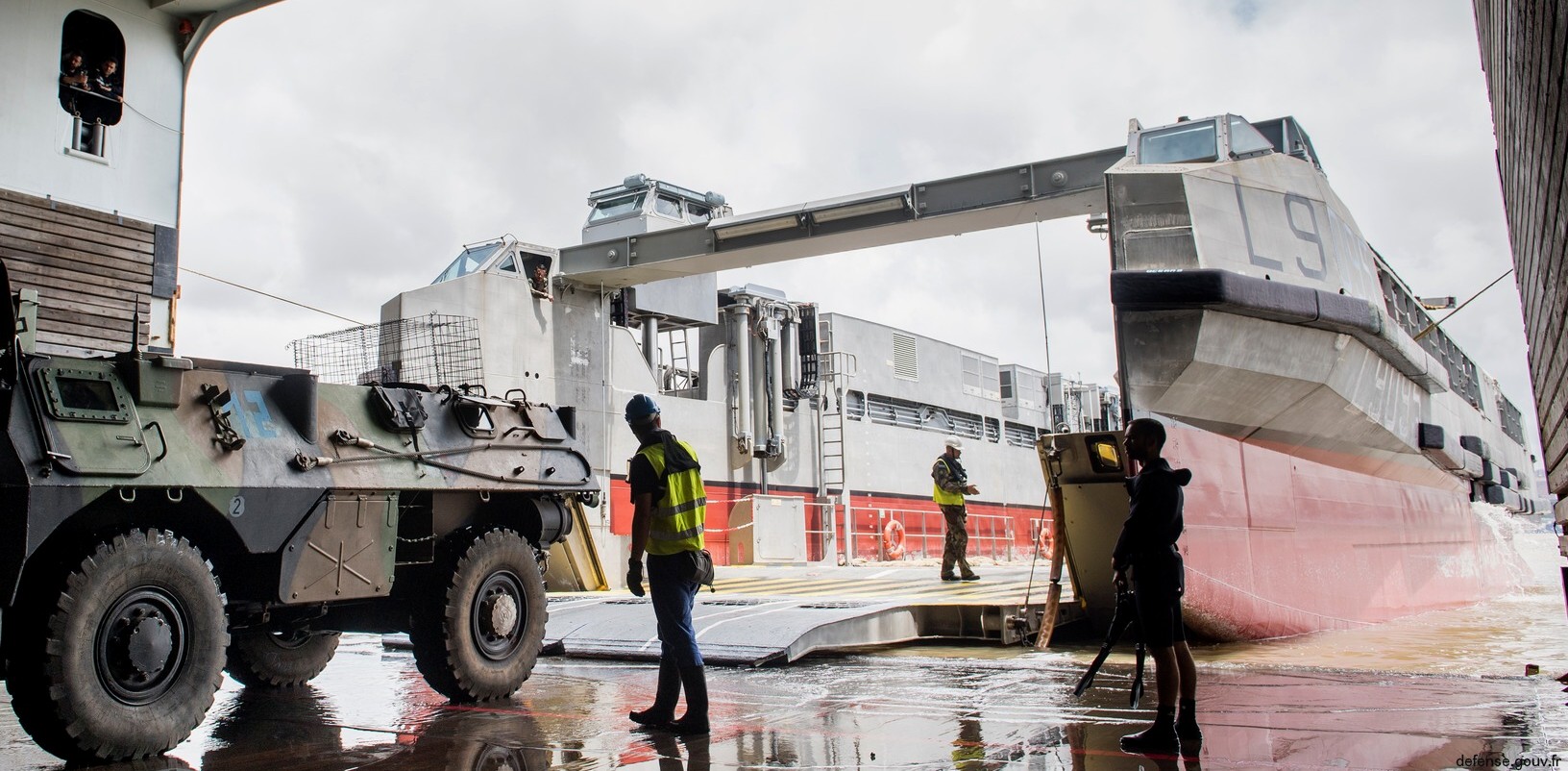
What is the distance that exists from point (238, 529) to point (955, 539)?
29.3 ft

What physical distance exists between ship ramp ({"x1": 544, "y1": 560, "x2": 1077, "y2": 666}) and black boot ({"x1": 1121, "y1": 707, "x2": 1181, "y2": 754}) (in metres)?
3.49

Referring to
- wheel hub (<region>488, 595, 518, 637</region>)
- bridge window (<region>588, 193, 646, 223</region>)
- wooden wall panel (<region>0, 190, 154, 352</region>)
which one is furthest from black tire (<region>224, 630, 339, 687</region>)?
bridge window (<region>588, 193, 646, 223</region>)

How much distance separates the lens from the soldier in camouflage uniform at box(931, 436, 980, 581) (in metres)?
12.1

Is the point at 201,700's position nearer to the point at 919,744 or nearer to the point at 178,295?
the point at 919,744

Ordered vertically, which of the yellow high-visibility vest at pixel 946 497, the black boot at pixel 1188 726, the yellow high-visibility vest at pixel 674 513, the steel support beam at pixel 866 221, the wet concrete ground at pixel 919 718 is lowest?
the wet concrete ground at pixel 919 718

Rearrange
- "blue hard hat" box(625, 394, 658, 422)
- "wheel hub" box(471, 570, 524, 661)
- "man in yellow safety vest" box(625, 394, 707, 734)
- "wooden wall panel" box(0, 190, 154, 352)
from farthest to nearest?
"wooden wall panel" box(0, 190, 154, 352)
"wheel hub" box(471, 570, 524, 661)
"blue hard hat" box(625, 394, 658, 422)
"man in yellow safety vest" box(625, 394, 707, 734)

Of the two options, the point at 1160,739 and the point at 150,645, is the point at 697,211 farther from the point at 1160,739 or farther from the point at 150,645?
Answer: the point at 1160,739

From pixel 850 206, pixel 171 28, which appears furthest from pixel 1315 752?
pixel 171 28

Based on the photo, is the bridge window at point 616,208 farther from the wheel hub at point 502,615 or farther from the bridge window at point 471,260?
the wheel hub at point 502,615

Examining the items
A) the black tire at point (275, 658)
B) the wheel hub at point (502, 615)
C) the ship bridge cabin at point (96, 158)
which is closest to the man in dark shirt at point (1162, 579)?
the wheel hub at point (502, 615)

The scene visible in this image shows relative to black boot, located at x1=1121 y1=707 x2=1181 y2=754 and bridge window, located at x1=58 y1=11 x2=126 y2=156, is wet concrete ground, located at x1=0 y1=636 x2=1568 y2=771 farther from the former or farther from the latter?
bridge window, located at x1=58 y1=11 x2=126 y2=156

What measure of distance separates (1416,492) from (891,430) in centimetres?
1395

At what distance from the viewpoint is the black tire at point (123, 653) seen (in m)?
4.14

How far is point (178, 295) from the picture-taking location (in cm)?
1215
